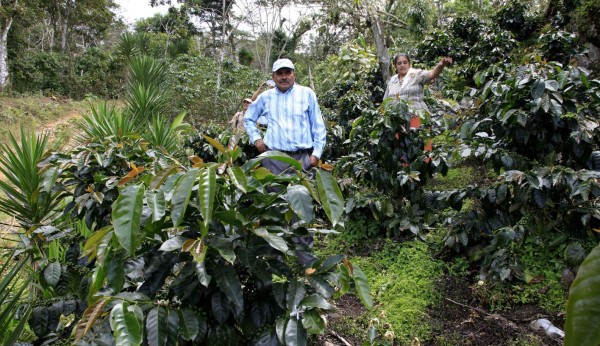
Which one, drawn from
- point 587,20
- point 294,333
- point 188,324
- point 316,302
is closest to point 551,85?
point 316,302

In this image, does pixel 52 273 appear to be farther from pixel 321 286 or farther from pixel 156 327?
pixel 321 286

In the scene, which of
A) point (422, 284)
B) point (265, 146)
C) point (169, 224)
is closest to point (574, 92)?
point (422, 284)

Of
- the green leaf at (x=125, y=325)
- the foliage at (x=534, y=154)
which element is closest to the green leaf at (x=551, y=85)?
the foliage at (x=534, y=154)

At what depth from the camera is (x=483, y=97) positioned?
2586mm

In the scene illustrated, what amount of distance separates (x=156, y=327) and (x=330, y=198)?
0.67 m

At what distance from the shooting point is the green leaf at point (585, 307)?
0.27 meters

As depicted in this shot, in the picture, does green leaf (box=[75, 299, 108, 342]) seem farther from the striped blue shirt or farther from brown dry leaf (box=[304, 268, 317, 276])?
the striped blue shirt

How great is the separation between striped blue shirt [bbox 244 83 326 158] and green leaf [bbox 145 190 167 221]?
168 centimetres

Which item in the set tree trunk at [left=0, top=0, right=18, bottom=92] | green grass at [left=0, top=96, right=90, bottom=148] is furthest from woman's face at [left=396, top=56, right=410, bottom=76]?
tree trunk at [left=0, top=0, right=18, bottom=92]

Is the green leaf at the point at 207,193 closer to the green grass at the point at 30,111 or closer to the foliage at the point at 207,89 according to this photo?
the foliage at the point at 207,89

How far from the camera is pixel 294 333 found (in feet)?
4.63

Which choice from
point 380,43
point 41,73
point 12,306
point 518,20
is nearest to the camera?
point 12,306

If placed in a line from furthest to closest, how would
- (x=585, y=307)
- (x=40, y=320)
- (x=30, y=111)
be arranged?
1. (x=30, y=111)
2. (x=40, y=320)
3. (x=585, y=307)

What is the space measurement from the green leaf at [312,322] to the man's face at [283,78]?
6.24 ft
